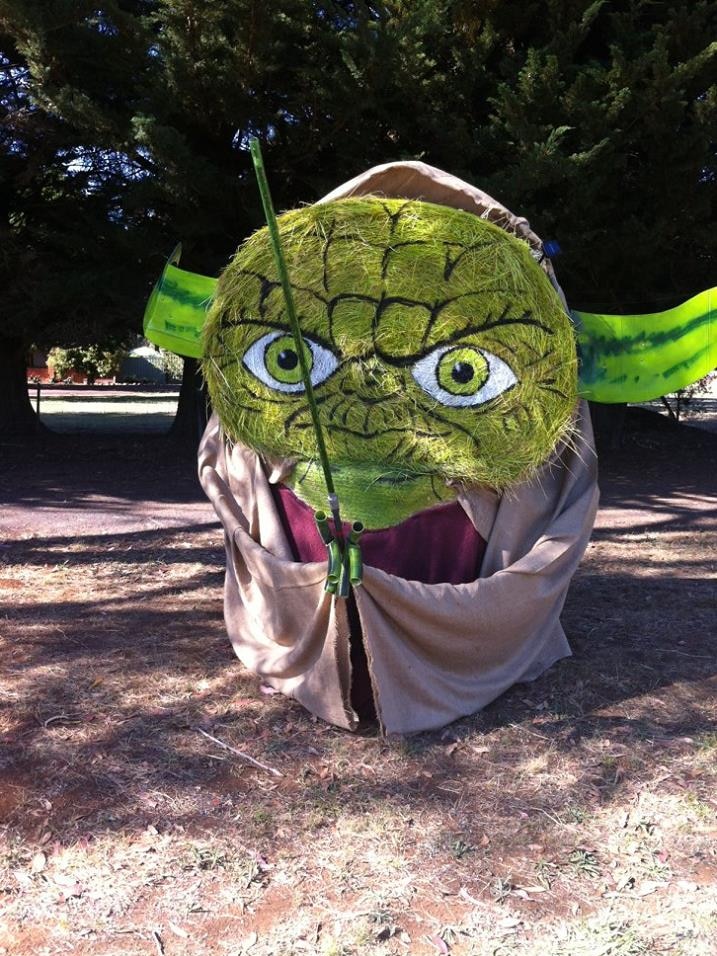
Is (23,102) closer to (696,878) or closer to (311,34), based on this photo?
(311,34)

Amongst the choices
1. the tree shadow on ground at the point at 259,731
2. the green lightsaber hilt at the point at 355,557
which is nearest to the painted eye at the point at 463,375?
the green lightsaber hilt at the point at 355,557

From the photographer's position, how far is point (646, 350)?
3.85 meters

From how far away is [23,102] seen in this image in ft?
36.0

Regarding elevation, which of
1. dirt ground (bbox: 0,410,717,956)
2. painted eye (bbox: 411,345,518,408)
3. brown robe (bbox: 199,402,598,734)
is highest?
painted eye (bbox: 411,345,518,408)

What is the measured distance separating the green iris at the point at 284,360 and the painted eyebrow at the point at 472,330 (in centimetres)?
35

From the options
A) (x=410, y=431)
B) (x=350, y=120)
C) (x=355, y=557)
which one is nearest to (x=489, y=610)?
(x=355, y=557)

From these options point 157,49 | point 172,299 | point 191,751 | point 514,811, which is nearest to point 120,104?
point 157,49

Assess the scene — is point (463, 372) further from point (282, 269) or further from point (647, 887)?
point (647, 887)

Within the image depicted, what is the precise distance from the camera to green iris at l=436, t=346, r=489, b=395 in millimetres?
3582

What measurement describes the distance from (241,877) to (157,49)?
28.3ft

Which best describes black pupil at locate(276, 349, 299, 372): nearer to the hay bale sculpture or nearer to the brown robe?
the hay bale sculpture

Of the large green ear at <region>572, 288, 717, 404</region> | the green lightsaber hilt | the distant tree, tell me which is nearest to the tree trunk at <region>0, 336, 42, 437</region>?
the distant tree

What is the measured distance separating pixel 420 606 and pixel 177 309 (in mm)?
1918

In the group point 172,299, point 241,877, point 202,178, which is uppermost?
point 202,178
